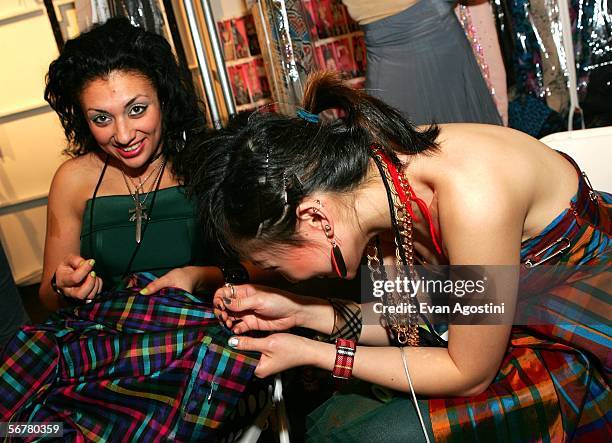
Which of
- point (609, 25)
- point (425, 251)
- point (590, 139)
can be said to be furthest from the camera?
point (609, 25)

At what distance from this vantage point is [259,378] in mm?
1296

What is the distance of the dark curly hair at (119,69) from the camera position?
184cm

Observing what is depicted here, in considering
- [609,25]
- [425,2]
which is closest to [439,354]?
[425,2]

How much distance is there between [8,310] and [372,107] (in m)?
1.92

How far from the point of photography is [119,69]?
6.05 feet

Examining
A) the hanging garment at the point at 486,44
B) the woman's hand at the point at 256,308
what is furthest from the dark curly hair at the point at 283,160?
the hanging garment at the point at 486,44

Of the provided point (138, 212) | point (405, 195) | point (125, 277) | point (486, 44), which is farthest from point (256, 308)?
point (486, 44)

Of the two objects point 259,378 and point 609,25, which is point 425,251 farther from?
point 609,25

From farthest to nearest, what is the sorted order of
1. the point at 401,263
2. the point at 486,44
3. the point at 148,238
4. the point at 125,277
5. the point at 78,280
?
the point at 486,44, the point at 148,238, the point at 125,277, the point at 78,280, the point at 401,263

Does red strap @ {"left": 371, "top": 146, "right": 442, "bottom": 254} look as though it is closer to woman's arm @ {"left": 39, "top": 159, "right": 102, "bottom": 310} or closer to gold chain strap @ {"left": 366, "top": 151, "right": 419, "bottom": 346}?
gold chain strap @ {"left": 366, "top": 151, "right": 419, "bottom": 346}

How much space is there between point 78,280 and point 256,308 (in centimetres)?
49

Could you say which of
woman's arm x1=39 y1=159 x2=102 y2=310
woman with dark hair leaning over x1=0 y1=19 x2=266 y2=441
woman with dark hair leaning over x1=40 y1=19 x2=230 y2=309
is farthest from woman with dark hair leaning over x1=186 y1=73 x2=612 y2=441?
woman's arm x1=39 y1=159 x2=102 y2=310

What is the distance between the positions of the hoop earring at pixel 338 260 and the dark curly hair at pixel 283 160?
76mm

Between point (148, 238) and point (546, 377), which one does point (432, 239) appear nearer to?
point (546, 377)
